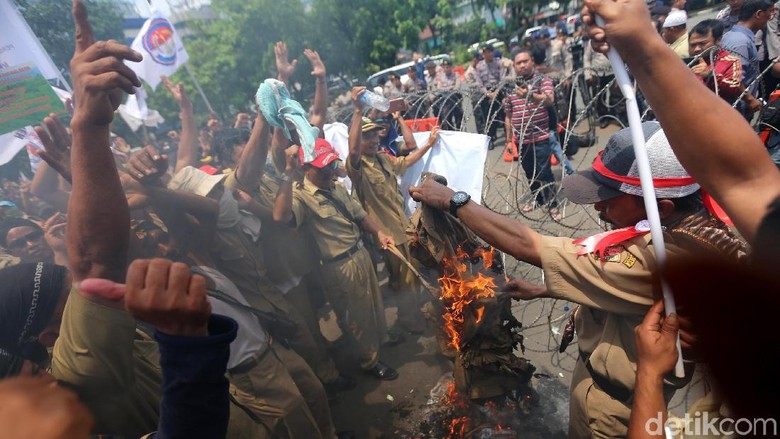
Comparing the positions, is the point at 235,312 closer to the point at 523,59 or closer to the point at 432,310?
the point at 432,310

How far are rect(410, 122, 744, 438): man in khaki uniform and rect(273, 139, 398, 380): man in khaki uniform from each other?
75.6 inches

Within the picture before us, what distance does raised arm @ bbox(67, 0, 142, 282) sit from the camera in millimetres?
1481

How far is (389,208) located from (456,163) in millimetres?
1239

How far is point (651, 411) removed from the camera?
136cm

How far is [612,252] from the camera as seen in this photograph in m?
1.59

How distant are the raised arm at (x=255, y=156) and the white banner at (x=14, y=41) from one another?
1924mm

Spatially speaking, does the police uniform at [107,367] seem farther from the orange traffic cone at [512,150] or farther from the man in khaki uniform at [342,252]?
the orange traffic cone at [512,150]

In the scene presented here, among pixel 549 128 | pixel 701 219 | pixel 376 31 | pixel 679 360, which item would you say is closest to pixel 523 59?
pixel 549 128

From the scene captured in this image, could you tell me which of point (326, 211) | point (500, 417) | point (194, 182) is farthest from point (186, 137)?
point (500, 417)

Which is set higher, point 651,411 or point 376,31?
point 376,31

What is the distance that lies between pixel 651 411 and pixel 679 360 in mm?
205

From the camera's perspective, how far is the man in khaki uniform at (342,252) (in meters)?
3.85

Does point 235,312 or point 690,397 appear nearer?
point 235,312

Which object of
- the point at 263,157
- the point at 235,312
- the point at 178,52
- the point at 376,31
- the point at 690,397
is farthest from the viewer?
the point at 376,31
